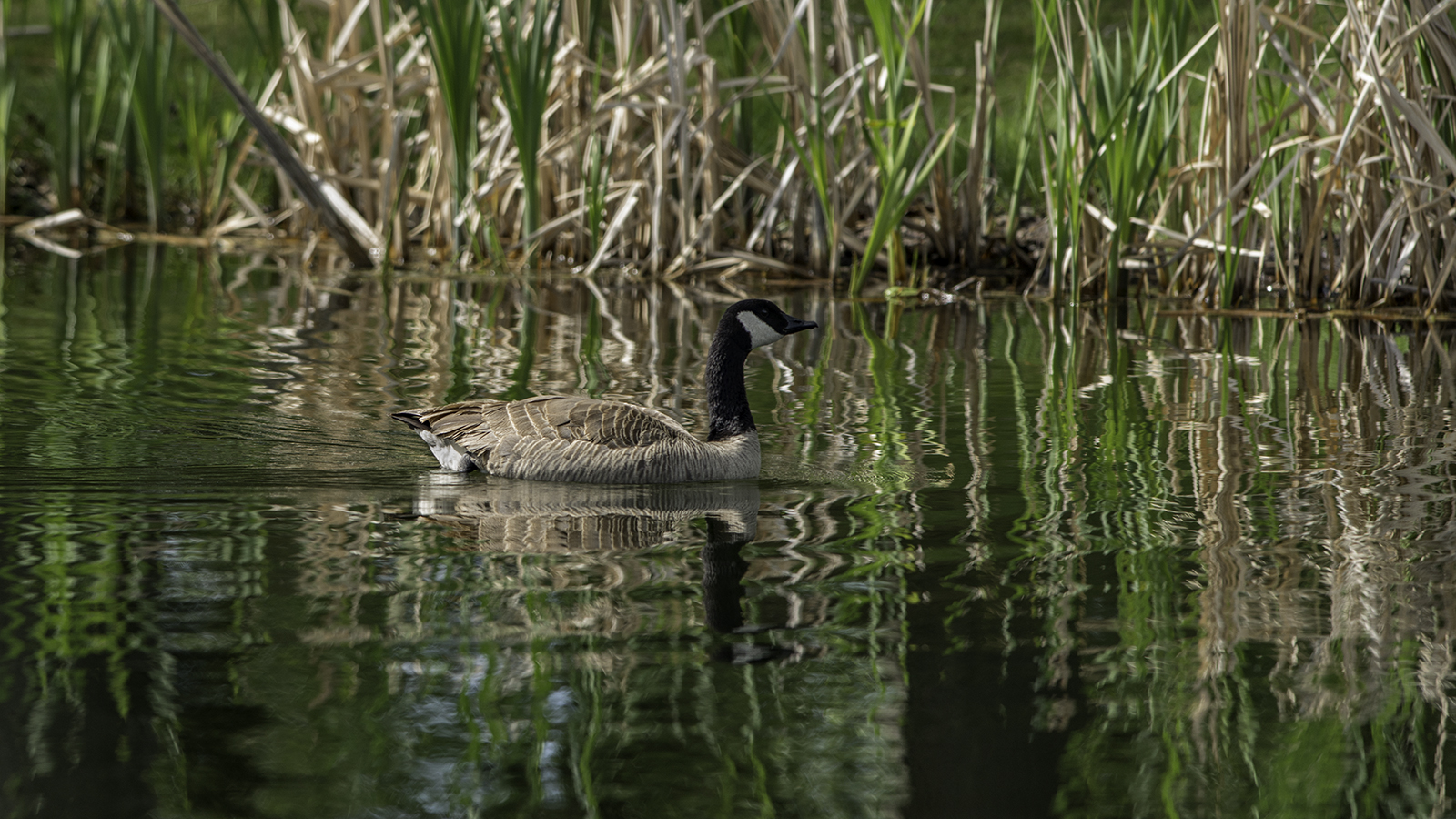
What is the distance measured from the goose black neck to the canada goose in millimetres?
17

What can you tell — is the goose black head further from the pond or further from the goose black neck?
the pond

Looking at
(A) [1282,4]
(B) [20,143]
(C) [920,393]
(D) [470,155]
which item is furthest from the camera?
(B) [20,143]

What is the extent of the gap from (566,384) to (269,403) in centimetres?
173

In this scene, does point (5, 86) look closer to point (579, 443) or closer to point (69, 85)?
point (69, 85)

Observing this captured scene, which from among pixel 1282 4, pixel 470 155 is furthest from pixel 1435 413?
pixel 470 155

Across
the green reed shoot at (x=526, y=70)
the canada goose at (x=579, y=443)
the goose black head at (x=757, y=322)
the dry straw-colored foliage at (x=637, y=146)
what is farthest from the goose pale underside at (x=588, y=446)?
the green reed shoot at (x=526, y=70)

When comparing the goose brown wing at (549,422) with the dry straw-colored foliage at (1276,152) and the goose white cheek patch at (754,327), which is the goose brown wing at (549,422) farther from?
the dry straw-colored foliage at (1276,152)

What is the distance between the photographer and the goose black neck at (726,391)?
22.4ft

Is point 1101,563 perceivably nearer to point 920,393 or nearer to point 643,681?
point 643,681

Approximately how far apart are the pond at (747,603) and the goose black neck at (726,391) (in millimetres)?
241

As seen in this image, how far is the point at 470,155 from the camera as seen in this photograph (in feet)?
44.0

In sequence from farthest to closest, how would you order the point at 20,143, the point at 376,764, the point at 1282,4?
the point at 20,143 → the point at 1282,4 → the point at 376,764

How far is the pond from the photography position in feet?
10.9

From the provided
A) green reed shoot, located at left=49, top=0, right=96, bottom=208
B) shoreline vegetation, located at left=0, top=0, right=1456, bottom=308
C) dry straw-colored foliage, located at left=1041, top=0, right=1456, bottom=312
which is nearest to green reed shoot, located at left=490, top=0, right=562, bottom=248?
shoreline vegetation, located at left=0, top=0, right=1456, bottom=308
